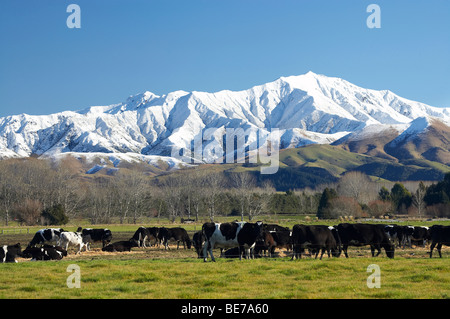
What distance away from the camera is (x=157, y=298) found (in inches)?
593

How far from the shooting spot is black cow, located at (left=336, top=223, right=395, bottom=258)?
30609 mm

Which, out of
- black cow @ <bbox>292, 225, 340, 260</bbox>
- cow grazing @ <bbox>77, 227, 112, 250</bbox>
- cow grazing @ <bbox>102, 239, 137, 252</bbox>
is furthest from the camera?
cow grazing @ <bbox>77, 227, 112, 250</bbox>

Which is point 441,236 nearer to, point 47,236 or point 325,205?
point 47,236

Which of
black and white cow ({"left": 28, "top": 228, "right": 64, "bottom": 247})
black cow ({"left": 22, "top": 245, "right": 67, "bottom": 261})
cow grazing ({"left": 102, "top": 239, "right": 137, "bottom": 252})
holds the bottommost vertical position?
cow grazing ({"left": 102, "top": 239, "right": 137, "bottom": 252})

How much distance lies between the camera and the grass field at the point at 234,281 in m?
15.6

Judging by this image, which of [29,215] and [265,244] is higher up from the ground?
[29,215]

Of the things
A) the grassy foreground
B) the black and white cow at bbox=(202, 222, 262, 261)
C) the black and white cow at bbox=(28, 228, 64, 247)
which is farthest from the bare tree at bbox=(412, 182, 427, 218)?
the grassy foreground

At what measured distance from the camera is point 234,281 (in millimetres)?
18547

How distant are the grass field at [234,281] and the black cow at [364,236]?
21.1ft

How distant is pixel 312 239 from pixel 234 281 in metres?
11.6

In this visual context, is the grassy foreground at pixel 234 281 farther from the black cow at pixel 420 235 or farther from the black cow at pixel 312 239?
the black cow at pixel 420 235

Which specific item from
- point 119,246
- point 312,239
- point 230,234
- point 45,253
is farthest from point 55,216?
point 312,239

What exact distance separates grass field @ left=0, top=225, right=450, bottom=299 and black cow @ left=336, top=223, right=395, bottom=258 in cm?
643

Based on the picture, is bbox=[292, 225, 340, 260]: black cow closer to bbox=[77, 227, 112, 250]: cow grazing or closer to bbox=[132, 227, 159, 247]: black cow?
bbox=[132, 227, 159, 247]: black cow
